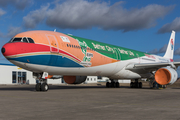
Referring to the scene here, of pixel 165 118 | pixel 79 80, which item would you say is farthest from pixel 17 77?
pixel 165 118

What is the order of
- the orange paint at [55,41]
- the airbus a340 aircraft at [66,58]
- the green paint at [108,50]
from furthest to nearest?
the green paint at [108,50]
the orange paint at [55,41]
the airbus a340 aircraft at [66,58]

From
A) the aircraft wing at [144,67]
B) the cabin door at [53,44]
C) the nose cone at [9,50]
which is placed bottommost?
the aircraft wing at [144,67]

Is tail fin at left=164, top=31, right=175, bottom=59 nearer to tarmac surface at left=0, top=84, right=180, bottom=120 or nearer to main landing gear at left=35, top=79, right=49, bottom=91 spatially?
main landing gear at left=35, top=79, right=49, bottom=91

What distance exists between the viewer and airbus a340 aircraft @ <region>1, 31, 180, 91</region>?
12.8 metres

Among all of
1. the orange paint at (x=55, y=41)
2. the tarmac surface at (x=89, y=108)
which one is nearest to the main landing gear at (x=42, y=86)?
the orange paint at (x=55, y=41)

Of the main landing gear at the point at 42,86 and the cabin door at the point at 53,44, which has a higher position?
the cabin door at the point at 53,44

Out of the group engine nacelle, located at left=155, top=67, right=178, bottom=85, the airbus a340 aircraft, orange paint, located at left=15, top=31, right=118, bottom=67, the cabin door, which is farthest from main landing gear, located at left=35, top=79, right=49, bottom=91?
engine nacelle, located at left=155, top=67, right=178, bottom=85

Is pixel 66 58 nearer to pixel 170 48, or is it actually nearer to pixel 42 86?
pixel 42 86

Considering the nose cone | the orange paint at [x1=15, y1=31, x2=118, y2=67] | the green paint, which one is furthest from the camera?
the green paint

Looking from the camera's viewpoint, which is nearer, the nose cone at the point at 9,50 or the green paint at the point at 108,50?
the nose cone at the point at 9,50

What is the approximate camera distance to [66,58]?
14.4 m

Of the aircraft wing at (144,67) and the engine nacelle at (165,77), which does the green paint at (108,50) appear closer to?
the aircraft wing at (144,67)

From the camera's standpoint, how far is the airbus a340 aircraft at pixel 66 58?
12839mm

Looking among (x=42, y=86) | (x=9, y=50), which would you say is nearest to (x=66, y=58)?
(x=42, y=86)
